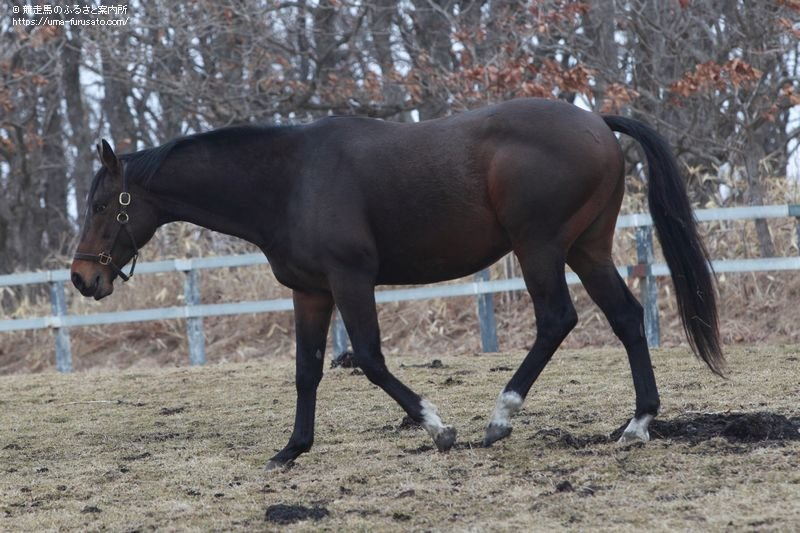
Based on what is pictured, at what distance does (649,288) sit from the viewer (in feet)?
33.2

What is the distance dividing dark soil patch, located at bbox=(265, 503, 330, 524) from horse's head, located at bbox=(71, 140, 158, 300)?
2.01 metres

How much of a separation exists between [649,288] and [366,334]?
5191 mm

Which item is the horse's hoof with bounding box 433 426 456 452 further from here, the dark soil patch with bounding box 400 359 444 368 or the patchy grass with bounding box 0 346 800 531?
the dark soil patch with bounding box 400 359 444 368

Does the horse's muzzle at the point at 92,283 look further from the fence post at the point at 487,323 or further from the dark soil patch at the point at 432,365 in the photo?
the fence post at the point at 487,323

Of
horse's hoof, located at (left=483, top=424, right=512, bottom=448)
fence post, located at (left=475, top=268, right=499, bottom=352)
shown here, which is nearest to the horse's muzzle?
horse's hoof, located at (left=483, top=424, right=512, bottom=448)

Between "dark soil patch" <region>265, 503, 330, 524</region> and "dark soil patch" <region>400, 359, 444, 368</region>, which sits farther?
"dark soil patch" <region>400, 359, 444, 368</region>

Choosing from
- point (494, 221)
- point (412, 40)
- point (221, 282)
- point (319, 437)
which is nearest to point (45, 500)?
point (319, 437)

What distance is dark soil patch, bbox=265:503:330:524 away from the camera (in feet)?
14.3

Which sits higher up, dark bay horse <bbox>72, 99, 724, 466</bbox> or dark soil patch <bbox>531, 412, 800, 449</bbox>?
dark bay horse <bbox>72, 99, 724, 466</bbox>

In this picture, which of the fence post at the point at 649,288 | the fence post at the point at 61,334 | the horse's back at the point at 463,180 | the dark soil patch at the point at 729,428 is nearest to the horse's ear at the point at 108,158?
the horse's back at the point at 463,180

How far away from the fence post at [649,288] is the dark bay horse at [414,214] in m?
4.11

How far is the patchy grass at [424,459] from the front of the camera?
14.0ft

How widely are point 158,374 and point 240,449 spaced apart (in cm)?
434

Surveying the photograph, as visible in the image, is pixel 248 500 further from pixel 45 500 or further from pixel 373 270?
pixel 373 270
